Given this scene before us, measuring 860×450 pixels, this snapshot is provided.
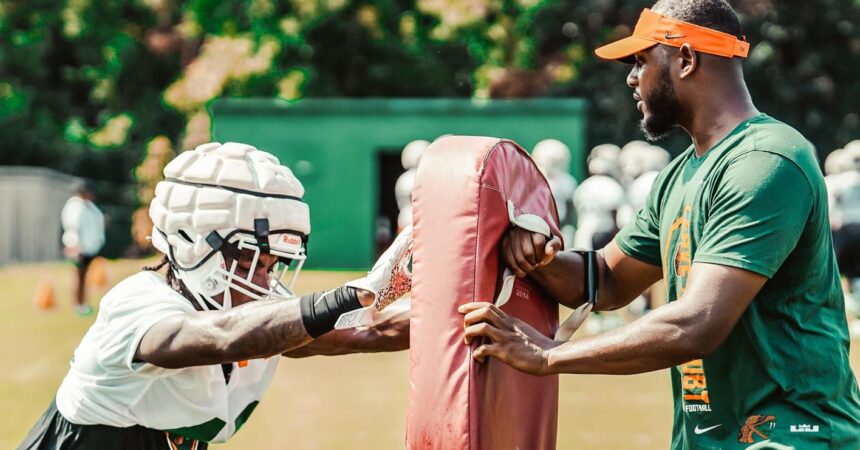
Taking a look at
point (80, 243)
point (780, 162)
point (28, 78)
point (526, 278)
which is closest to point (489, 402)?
point (526, 278)

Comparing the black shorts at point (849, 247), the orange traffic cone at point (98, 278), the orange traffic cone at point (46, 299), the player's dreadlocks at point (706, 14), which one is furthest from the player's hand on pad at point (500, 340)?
the orange traffic cone at point (98, 278)

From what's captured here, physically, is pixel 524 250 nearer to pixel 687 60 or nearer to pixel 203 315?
pixel 687 60

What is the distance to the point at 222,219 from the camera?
354 cm

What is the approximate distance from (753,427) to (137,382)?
5.89ft

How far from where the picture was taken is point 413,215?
10.8 feet

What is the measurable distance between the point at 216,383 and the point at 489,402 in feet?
3.05

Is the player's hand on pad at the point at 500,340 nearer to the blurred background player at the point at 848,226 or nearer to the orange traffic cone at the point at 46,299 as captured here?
the blurred background player at the point at 848,226

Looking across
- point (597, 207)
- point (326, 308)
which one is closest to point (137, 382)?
point (326, 308)

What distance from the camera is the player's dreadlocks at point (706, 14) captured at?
11.1 feet

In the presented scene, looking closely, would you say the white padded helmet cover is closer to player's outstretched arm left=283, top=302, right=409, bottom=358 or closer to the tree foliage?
player's outstretched arm left=283, top=302, right=409, bottom=358

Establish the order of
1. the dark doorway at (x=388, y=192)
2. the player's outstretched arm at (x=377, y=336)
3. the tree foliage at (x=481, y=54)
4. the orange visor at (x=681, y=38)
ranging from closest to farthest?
the orange visor at (x=681, y=38) → the player's outstretched arm at (x=377, y=336) → the dark doorway at (x=388, y=192) → the tree foliage at (x=481, y=54)

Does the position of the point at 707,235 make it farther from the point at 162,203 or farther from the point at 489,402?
the point at 162,203

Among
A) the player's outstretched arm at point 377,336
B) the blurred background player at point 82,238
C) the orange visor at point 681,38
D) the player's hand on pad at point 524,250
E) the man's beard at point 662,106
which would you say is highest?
the orange visor at point 681,38

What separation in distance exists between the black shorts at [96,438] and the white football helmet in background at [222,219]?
430 mm
